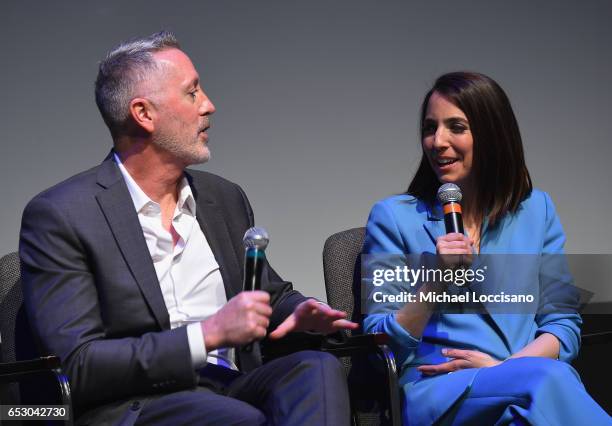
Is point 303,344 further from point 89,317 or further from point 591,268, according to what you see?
point 591,268

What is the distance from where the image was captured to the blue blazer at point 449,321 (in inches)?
82.2

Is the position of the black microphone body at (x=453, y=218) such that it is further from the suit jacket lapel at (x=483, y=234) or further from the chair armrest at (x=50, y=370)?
the chair armrest at (x=50, y=370)

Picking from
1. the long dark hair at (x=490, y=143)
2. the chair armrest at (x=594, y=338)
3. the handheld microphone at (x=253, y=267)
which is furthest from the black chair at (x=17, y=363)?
the chair armrest at (x=594, y=338)

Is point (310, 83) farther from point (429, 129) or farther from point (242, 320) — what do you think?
point (242, 320)

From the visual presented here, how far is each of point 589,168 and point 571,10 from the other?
0.66 metres

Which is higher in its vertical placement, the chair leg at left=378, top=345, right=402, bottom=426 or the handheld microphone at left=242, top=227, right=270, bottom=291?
the handheld microphone at left=242, top=227, right=270, bottom=291

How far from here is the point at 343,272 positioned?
2520 millimetres

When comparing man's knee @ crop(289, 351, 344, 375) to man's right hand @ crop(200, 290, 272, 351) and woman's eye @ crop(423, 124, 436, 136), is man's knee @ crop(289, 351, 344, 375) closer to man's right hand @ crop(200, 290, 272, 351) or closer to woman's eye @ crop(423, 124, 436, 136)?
man's right hand @ crop(200, 290, 272, 351)

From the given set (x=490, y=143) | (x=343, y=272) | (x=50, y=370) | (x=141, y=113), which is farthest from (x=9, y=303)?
(x=490, y=143)

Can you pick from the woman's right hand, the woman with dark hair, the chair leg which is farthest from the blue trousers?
the woman's right hand

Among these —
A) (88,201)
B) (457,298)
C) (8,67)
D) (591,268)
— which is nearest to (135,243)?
(88,201)

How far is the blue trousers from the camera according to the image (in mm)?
1811

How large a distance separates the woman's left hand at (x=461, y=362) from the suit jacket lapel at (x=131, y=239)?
2.33 feet

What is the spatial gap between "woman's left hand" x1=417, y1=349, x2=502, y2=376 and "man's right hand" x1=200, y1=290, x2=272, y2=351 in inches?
24.8
